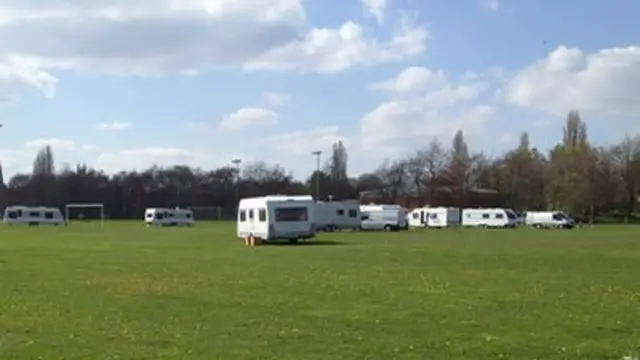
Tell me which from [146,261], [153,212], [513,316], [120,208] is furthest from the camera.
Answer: [120,208]

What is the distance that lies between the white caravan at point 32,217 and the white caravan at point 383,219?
47.9 meters

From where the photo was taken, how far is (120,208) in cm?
16525

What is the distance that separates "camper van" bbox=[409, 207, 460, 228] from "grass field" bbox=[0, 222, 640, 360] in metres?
80.9

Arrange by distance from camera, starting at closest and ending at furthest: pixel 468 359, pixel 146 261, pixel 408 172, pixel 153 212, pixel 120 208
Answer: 1. pixel 468 359
2. pixel 146 261
3. pixel 153 212
4. pixel 408 172
5. pixel 120 208

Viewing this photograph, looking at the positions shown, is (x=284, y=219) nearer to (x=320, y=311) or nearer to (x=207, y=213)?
(x=320, y=311)

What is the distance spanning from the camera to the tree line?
421 feet

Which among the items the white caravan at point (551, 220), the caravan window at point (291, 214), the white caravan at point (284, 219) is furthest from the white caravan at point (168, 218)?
the caravan window at point (291, 214)

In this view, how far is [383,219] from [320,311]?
81566 mm

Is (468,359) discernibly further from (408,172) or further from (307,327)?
(408,172)

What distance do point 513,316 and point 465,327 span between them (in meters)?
2.03

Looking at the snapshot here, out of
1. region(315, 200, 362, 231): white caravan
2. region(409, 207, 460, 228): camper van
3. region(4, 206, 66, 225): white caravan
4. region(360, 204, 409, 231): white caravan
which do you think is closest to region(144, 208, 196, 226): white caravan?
region(4, 206, 66, 225): white caravan

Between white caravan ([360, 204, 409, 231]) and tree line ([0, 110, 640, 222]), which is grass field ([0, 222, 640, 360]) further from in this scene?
tree line ([0, 110, 640, 222])

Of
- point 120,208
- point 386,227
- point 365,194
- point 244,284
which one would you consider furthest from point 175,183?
point 244,284

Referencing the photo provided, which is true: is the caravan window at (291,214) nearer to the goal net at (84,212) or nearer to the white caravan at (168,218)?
the white caravan at (168,218)
